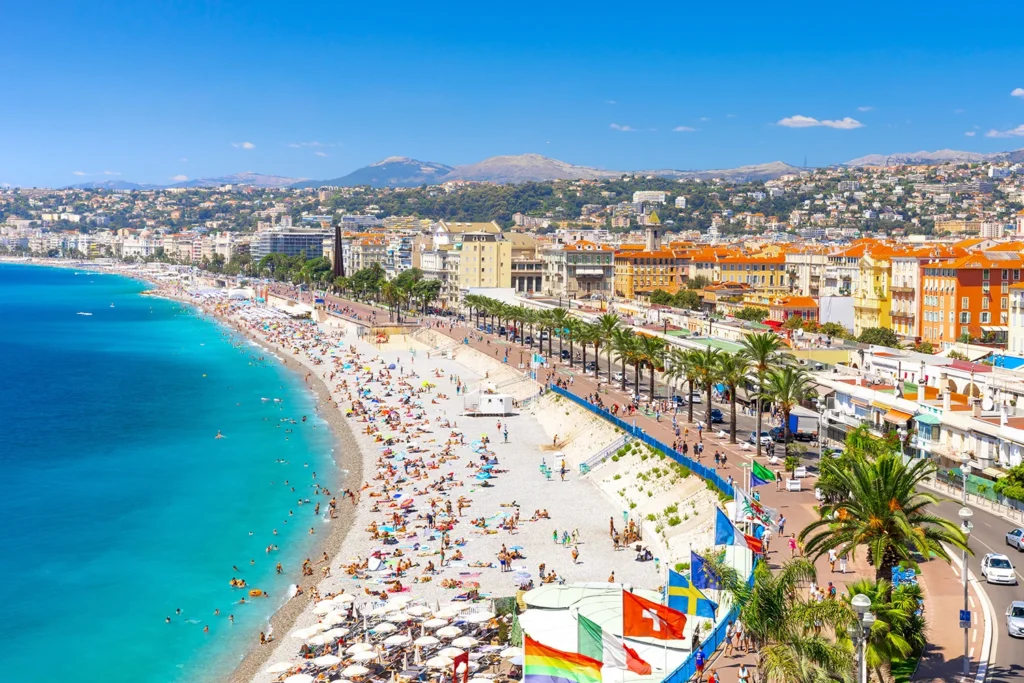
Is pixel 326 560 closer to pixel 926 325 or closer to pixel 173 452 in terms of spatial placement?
pixel 173 452

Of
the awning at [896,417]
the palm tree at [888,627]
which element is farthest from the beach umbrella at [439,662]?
the awning at [896,417]

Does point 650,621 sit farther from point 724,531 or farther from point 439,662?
point 439,662

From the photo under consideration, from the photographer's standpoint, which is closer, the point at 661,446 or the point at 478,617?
the point at 478,617

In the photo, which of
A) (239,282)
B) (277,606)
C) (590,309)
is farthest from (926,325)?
(239,282)

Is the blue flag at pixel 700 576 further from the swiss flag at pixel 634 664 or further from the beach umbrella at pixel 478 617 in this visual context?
the beach umbrella at pixel 478 617

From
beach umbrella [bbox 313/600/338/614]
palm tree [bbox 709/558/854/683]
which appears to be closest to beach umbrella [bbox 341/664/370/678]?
beach umbrella [bbox 313/600/338/614]

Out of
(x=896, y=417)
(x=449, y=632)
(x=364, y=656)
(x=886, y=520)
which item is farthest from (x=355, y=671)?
(x=896, y=417)
